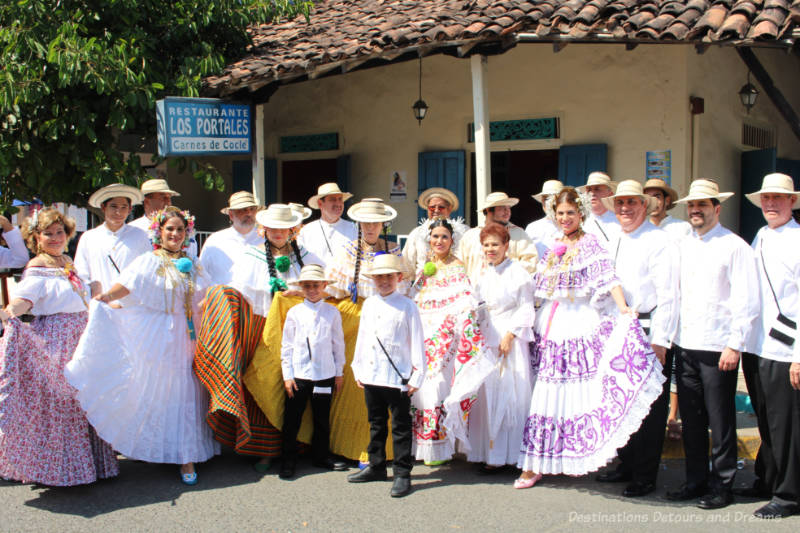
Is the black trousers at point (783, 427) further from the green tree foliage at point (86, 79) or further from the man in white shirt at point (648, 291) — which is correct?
the green tree foliage at point (86, 79)

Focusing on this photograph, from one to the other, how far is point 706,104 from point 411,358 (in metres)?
5.74

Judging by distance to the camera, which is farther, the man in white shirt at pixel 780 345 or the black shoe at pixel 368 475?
the black shoe at pixel 368 475

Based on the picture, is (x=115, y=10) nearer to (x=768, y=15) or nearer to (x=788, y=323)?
(x=768, y=15)

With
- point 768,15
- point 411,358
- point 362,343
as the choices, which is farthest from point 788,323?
point 768,15

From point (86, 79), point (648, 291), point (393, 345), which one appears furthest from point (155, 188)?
point (648, 291)

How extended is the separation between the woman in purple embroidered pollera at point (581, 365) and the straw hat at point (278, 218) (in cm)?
186

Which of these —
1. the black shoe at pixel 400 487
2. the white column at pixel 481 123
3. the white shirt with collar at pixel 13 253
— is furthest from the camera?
the white column at pixel 481 123

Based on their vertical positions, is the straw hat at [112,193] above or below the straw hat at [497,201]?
above

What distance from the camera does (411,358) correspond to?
4.88m

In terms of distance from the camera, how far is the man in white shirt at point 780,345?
14.1 feet

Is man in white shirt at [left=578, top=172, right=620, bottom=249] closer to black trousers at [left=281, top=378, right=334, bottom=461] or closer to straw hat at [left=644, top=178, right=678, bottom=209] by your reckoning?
straw hat at [left=644, top=178, right=678, bottom=209]

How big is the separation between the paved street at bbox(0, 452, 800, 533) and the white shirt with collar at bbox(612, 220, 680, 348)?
1051mm

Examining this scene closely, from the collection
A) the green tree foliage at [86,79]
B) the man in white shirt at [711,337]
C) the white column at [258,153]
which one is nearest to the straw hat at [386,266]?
the man in white shirt at [711,337]

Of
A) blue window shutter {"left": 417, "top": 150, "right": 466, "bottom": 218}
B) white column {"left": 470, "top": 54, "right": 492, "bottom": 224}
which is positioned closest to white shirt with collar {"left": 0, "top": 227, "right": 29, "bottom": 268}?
white column {"left": 470, "top": 54, "right": 492, "bottom": 224}
